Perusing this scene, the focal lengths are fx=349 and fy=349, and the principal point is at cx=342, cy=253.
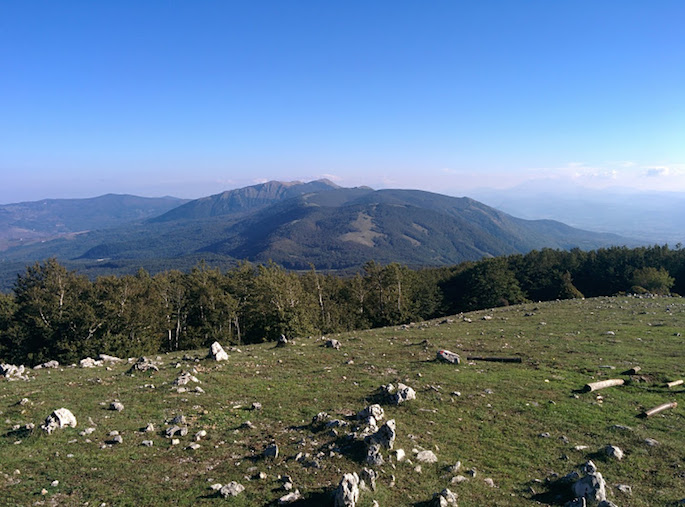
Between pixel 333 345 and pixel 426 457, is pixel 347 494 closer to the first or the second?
pixel 426 457

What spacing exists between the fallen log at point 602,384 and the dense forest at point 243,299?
32554 millimetres

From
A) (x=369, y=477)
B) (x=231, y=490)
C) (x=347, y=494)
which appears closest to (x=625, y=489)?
(x=369, y=477)

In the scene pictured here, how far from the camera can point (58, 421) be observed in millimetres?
12914

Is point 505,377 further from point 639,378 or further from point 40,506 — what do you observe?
point 40,506

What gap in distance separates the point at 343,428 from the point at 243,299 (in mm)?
44860

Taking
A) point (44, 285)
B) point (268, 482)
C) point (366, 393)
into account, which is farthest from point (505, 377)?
point (44, 285)

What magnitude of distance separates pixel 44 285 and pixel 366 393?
49.6 meters

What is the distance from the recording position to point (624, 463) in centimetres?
1134

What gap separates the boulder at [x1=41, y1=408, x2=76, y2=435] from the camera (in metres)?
12.6

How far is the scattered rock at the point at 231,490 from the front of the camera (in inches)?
377

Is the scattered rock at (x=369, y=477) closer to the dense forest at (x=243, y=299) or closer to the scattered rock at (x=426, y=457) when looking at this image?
the scattered rock at (x=426, y=457)

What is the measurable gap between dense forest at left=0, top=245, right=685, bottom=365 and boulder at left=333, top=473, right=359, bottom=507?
1411 inches

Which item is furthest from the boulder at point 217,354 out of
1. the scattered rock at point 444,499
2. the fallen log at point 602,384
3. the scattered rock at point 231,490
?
the fallen log at point 602,384

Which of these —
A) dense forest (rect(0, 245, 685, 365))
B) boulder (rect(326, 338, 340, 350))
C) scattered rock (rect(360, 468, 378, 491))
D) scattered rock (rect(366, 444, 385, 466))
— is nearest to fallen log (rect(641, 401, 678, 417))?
scattered rock (rect(366, 444, 385, 466))
